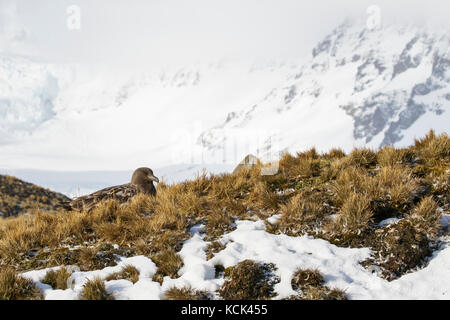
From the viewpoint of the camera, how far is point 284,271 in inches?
224

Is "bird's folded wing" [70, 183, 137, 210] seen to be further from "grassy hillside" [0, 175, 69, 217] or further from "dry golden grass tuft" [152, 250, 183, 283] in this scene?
"grassy hillside" [0, 175, 69, 217]

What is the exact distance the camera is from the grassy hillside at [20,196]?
70.6 ft

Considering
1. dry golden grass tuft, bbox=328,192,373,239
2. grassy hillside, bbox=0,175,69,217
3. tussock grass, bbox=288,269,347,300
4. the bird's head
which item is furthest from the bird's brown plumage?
grassy hillside, bbox=0,175,69,217

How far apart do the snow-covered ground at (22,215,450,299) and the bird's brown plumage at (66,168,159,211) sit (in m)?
3.07

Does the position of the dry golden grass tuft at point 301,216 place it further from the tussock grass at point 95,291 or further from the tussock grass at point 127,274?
the tussock grass at point 95,291

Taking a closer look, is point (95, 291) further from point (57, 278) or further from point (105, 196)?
point (105, 196)

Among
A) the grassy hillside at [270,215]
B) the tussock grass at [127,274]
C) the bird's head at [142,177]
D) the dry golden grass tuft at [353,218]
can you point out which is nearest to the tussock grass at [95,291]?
the grassy hillside at [270,215]

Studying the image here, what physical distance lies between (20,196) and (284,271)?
23.7m

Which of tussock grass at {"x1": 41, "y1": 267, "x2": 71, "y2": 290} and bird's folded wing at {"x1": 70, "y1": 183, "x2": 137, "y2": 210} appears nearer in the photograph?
tussock grass at {"x1": 41, "y1": 267, "x2": 71, "y2": 290}

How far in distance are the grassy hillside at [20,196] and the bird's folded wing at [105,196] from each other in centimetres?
1203

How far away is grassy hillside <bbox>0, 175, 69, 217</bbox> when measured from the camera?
70.6ft

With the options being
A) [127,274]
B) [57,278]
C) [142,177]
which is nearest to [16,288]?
[57,278]
